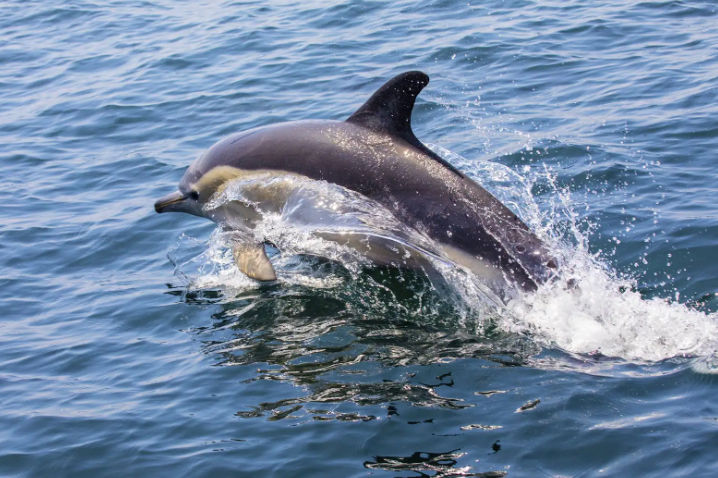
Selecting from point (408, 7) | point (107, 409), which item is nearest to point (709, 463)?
point (107, 409)

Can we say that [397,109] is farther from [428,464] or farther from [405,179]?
[428,464]

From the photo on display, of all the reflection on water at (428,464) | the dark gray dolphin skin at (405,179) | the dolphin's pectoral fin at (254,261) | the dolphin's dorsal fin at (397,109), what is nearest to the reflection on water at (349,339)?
the dolphin's pectoral fin at (254,261)

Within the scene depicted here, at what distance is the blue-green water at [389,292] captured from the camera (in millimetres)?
5980

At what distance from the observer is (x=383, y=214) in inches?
301

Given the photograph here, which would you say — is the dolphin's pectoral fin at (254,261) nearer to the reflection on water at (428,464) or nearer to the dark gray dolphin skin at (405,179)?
the dark gray dolphin skin at (405,179)

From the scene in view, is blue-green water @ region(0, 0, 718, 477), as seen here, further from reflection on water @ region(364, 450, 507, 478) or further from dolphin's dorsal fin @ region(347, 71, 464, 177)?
dolphin's dorsal fin @ region(347, 71, 464, 177)

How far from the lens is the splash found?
691 cm

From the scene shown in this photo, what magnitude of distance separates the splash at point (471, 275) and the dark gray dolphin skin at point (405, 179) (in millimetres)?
114

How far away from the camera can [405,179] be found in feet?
25.2

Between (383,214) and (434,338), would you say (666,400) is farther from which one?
(383,214)

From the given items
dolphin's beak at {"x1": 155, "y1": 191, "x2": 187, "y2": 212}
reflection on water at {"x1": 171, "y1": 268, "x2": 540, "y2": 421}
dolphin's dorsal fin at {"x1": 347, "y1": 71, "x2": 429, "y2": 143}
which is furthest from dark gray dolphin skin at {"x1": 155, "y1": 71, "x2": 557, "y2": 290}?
dolphin's beak at {"x1": 155, "y1": 191, "x2": 187, "y2": 212}

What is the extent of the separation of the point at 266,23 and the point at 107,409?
554 inches

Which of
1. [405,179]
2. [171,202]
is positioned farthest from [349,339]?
[171,202]

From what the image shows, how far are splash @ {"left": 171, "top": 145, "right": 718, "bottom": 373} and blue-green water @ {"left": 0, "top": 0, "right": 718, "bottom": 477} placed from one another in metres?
0.03
